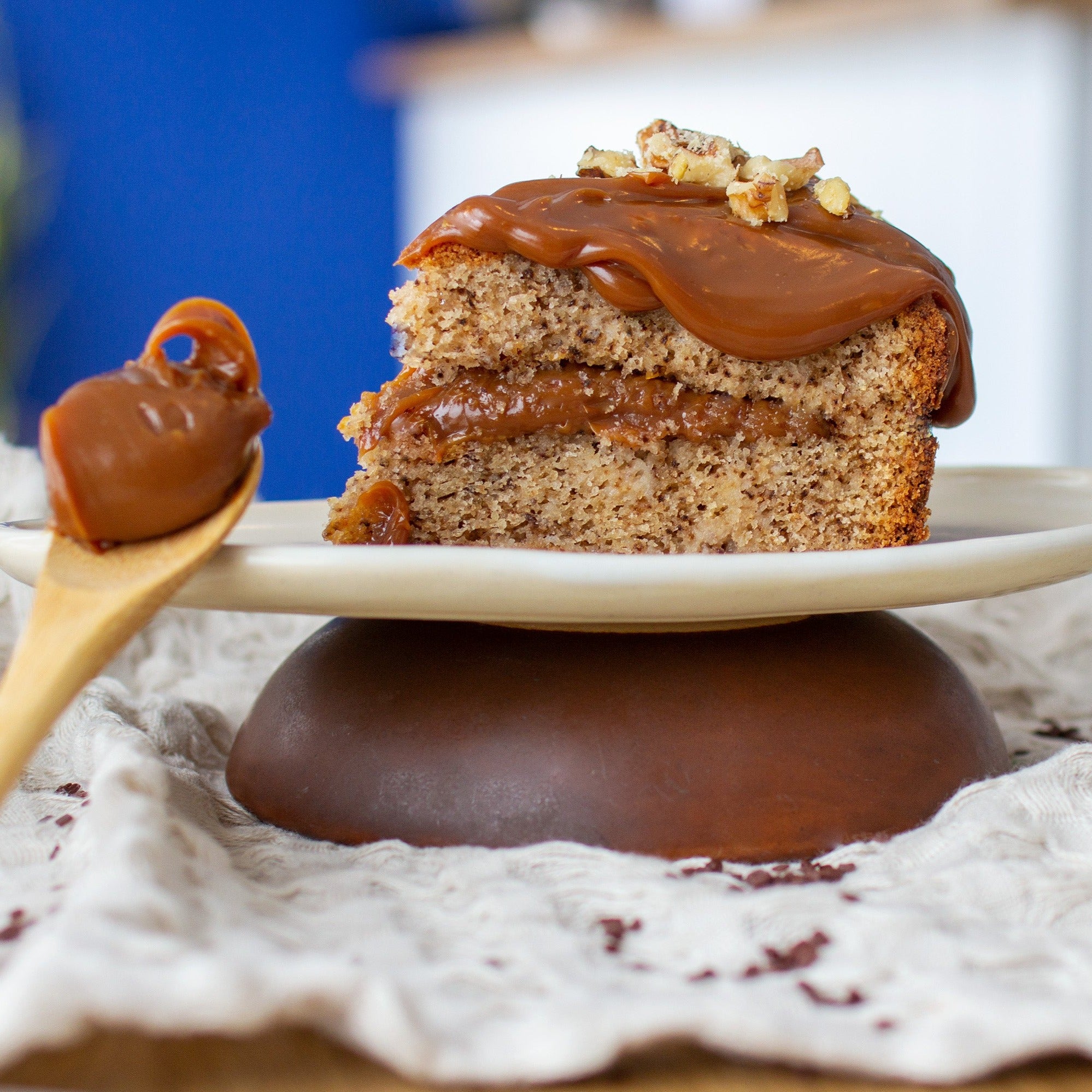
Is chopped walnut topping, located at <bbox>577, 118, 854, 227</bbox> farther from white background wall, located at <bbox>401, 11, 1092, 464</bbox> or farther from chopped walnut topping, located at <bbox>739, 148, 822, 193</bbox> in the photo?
white background wall, located at <bbox>401, 11, 1092, 464</bbox>

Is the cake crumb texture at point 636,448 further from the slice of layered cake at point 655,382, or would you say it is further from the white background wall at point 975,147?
the white background wall at point 975,147

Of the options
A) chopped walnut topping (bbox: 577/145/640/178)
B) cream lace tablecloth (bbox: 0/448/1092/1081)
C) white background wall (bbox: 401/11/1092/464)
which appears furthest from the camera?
white background wall (bbox: 401/11/1092/464)

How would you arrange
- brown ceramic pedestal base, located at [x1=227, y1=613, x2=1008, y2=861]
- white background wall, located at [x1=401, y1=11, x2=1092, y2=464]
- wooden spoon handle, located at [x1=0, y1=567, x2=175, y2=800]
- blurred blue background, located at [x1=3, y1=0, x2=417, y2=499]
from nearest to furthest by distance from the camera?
wooden spoon handle, located at [x1=0, y1=567, x2=175, y2=800] → brown ceramic pedestal base, located at [x1=227, y1=613, x2=1008, y2=861] → white background wall, located at [x1=401, y1=11, x2=1092, y2=464] → blurred blue background, located at [x1=3, y1=0, x2=417, y2=499]

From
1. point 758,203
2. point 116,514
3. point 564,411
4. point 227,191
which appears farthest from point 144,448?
point 227,191

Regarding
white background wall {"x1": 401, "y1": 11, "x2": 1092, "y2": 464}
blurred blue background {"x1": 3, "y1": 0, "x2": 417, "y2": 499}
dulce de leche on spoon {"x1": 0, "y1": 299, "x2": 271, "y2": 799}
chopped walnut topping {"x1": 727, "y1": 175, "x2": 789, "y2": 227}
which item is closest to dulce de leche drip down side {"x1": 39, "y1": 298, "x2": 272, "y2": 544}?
dulce de leche on spoon {"x1": 0, "y1": 299, "x2": 271, "y2": 799}

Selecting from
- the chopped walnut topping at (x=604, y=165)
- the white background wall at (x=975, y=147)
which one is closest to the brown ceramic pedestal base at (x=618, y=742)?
the chopped walnut topping at (x=604, y=165)

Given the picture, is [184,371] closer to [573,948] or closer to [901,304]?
[573,948]

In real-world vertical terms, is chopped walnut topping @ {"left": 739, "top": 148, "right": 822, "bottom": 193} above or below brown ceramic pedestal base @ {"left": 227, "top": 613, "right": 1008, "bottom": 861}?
above
